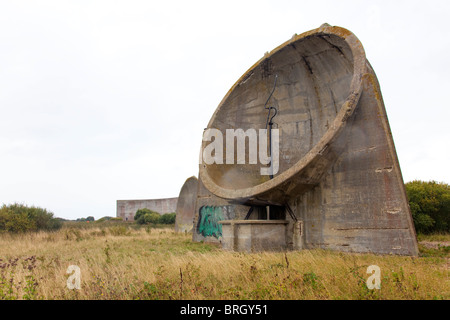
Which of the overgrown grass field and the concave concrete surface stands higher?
the concave concrete surface

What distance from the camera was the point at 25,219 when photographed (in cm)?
2070

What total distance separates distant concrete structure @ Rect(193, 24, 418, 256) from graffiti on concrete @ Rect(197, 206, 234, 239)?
0.45 meters

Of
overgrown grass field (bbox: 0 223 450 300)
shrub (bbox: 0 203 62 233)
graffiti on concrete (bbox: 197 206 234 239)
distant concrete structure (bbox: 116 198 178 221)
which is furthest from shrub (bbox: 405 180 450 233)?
distant concrete structure (bbox: 116 198 178 221)

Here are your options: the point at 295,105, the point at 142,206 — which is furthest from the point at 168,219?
the point at 295,105

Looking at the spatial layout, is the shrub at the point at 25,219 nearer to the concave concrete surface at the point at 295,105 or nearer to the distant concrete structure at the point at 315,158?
the distant concrete structure at the point at 315,158

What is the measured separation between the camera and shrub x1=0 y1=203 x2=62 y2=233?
65.5ft

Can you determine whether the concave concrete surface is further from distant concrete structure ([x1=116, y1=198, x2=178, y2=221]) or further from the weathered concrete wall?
distant concrete structure ([x1=116, y1=198, x2=178, y2=221])

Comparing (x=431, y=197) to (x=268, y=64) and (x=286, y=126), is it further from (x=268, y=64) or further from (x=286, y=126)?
(x=268, y=64)

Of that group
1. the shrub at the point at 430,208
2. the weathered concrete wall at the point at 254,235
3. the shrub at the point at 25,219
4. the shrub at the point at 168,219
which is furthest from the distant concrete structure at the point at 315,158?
the shrub at the point at 168,219

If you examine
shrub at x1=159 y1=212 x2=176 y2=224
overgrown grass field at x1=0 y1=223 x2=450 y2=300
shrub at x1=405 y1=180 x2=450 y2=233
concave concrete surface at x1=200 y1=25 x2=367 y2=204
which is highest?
concave concrete surface at x1=200 y1=25 x2=367 y2=204

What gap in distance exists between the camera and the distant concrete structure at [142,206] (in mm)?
50406

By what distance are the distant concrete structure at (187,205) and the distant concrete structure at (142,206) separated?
844 inches
